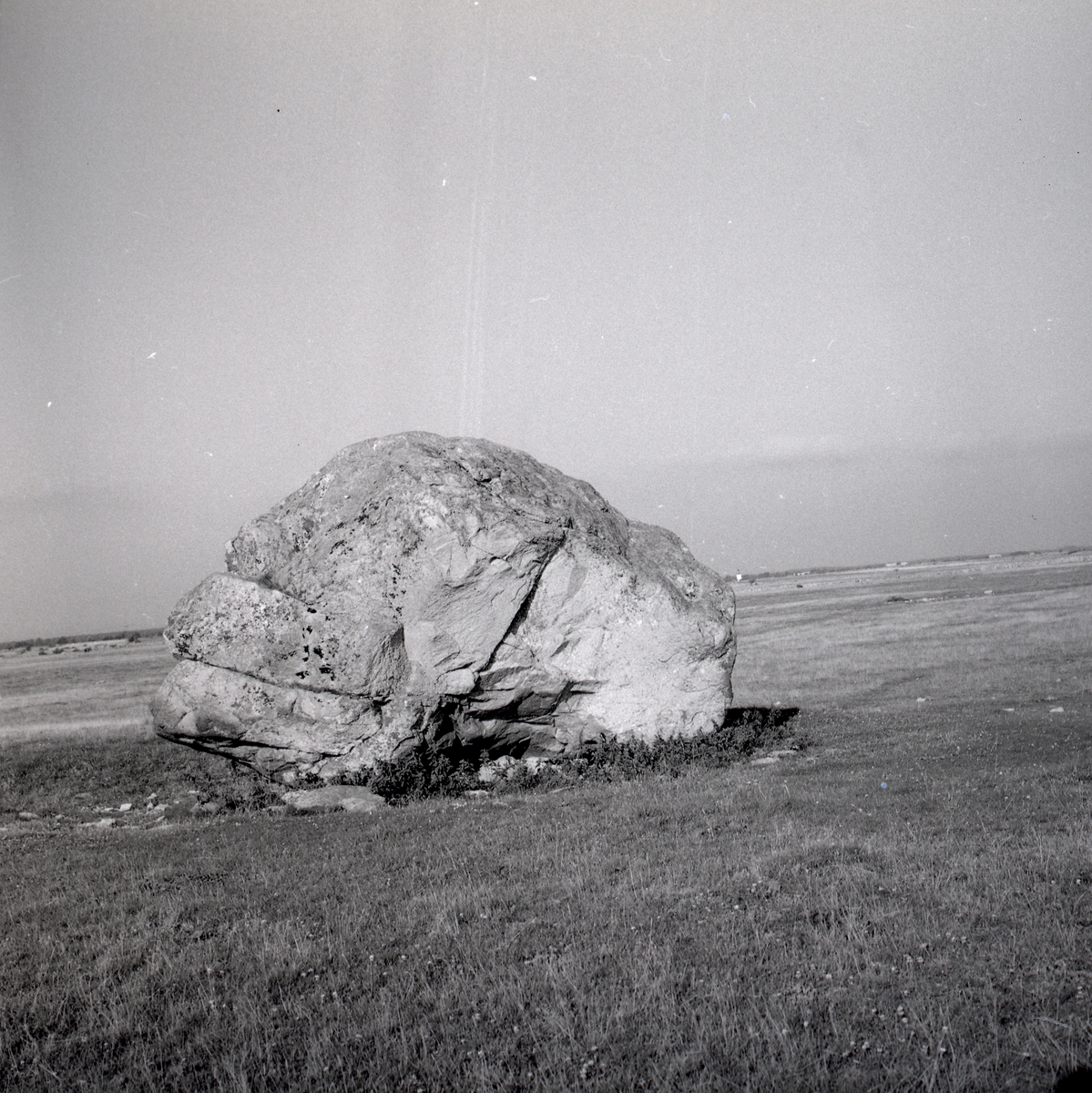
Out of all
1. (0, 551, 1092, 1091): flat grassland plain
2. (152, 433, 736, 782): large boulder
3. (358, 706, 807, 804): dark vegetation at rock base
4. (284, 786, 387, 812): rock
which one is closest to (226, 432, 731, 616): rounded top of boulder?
(152, 433, 736, 782): large boulder

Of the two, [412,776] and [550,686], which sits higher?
[550,686]

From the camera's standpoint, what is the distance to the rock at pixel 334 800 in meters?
17.1

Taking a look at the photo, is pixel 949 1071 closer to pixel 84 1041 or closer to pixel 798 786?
pixel 84 1041

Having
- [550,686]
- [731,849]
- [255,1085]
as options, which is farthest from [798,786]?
[255,1085]

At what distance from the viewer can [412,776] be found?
61.8ft

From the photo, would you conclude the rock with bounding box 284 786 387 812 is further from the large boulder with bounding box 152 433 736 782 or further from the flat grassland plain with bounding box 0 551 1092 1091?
the large boulder with bounding box 152 433 736 782

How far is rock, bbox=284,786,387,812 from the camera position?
56.1 feet

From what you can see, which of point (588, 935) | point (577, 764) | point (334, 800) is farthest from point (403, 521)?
point (588, 935)

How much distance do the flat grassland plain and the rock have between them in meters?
0.78

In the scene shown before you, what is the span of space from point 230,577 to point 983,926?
56.1 ft

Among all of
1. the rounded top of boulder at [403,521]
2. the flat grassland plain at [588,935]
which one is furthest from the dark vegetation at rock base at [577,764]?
the rounded top of boulder at [403,521]

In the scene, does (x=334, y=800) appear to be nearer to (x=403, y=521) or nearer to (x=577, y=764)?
(x=577, y=764)

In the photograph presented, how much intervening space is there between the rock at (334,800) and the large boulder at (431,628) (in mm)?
1161

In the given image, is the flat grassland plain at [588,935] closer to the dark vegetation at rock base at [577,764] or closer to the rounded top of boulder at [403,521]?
the dark vegetation at rock base at [577,764]
